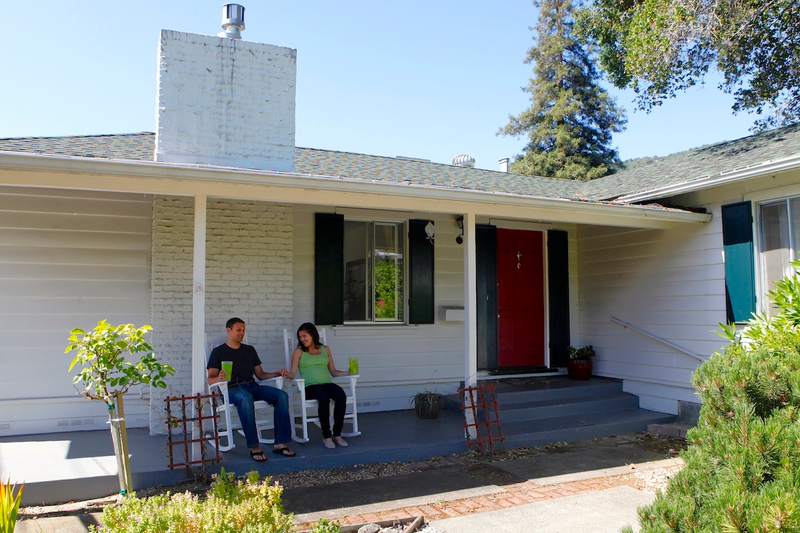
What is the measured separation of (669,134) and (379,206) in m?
20.3

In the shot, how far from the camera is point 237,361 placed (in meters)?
5.47

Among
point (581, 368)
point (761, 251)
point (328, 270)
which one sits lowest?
point (581, 368)

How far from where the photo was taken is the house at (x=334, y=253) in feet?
18.6

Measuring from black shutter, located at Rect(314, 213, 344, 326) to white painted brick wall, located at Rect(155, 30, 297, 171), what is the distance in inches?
30.5

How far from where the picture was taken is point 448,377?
745 centimetres

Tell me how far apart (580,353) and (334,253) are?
3.62m

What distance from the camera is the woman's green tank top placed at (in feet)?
18.6

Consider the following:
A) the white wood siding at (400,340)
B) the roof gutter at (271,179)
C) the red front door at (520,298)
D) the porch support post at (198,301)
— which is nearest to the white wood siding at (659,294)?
the red front door at (520,298)

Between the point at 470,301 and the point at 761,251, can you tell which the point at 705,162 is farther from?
the point at 470,301

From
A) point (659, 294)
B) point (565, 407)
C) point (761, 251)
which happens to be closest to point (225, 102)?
point (565, 407)

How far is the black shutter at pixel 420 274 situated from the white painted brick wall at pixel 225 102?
1696 mm

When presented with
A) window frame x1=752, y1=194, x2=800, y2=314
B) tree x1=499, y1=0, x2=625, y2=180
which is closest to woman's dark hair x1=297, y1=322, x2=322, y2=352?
window frame x1=752, y1=194, x2=800, y2=314

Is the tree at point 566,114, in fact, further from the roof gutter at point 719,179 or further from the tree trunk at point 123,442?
the tree trunk at point 123,442

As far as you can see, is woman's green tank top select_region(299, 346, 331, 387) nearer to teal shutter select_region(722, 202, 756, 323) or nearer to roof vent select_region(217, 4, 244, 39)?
roof vent select_region(217, 4, 244, 39)
